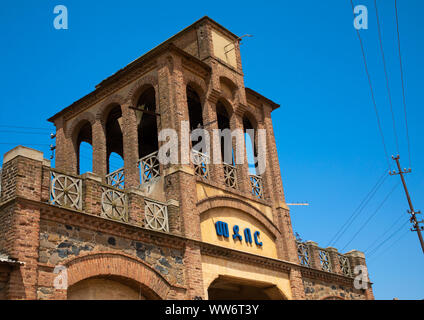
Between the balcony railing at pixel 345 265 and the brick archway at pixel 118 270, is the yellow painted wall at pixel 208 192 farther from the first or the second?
the balcony railing at pixel 345 265

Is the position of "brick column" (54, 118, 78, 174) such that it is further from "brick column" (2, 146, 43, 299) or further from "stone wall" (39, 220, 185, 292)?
"brick column" (2, 146, 43, 299)

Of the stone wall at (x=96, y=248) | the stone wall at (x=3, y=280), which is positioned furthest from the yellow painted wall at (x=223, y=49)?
the stone wall at (x=3, y=280)

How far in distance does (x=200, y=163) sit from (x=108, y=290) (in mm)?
6065

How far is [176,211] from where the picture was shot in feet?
50.6

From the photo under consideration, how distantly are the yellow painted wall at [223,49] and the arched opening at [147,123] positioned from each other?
125 inches

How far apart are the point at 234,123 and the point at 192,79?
8.04 feet

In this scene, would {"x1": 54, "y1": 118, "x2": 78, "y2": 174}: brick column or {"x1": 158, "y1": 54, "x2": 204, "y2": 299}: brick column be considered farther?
{"x1": 54, "y1": 118, "x2": 78, "y2": 174}: brick column

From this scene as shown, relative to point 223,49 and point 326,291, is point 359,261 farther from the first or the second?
point 223,49

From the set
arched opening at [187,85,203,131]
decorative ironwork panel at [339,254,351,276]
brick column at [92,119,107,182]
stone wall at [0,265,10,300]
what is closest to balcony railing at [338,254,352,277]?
decorative ironwork panel at [339,254,351,276]

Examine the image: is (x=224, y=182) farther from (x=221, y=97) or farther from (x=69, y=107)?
(x=69, y=107)

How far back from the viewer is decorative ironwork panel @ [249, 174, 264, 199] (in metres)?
19.9

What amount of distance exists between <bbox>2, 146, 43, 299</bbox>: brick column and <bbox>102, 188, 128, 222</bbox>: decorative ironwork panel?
1.99m

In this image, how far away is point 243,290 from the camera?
18875mm
